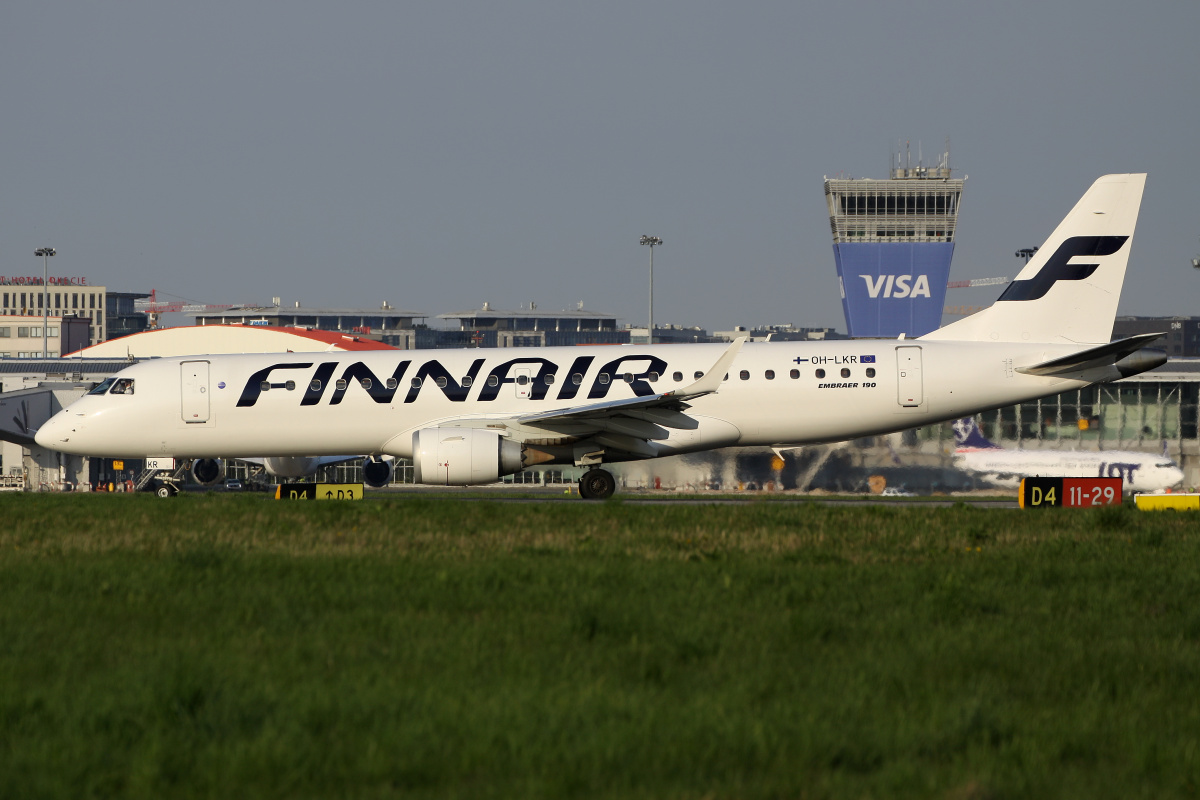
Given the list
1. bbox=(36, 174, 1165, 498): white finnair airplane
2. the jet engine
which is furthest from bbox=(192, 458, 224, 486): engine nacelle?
the jet engine

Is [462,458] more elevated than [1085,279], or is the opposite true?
[1085,279]

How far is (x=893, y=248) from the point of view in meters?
111

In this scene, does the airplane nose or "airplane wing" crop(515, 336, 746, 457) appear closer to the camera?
"airplane wing" crop(515, 336, 746, 457)

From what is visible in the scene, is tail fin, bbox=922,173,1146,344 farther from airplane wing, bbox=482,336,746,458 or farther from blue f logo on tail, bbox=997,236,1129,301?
airplane wing, bbox=482,336,746,458

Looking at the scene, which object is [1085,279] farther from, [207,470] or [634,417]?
[207,470]

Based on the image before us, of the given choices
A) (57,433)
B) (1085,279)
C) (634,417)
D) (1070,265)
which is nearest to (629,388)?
(634,417)

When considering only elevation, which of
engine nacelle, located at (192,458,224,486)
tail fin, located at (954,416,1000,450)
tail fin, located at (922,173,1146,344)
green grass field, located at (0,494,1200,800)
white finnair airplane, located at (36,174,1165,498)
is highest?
tail fin, located at (922,173,1146,344)

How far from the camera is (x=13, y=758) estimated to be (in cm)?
649

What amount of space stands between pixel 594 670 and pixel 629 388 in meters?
19.2

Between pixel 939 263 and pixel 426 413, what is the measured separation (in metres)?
92.3

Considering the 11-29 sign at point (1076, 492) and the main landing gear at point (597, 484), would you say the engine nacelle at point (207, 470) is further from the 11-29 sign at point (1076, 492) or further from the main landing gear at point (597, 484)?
the 11-29 sign at point (1076, 492)

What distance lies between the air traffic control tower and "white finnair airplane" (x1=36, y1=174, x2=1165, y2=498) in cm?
8189

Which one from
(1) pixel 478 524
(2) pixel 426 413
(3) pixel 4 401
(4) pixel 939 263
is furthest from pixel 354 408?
(4) pixel 939 263

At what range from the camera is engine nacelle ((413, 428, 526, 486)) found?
990 inches
